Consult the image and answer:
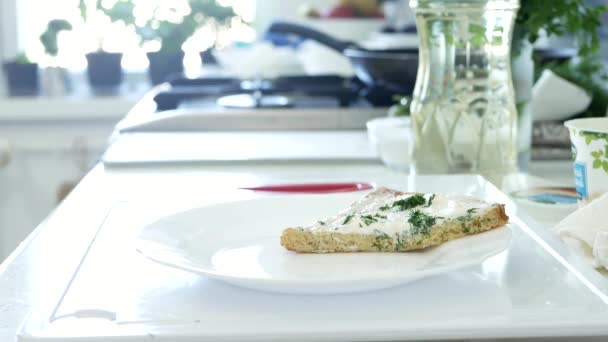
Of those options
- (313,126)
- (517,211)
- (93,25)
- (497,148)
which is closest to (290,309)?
(517,211)

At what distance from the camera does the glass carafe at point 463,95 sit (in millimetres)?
958

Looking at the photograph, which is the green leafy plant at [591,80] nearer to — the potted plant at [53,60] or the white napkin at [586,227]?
the white napkin at [586,227]

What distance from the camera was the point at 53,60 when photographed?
120 inches

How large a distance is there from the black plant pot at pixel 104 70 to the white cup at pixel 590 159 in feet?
7.74

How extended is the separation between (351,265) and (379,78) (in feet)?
2.99

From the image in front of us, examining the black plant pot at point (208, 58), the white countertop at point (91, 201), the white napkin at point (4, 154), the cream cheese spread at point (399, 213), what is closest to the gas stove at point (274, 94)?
the white countertop at point (91, 201)

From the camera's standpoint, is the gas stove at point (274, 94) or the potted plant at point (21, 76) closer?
the gas stove at point (274, 94)

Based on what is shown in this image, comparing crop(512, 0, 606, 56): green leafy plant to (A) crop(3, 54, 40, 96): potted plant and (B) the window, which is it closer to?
(B) the window

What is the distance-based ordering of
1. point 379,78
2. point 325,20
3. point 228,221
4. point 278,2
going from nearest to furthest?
point 228,221 < point 379,78 < point 325,20 < point 278,2

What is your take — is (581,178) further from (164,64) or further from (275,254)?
(164,64)

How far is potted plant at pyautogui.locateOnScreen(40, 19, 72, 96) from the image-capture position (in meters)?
2.89

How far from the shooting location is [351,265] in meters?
0.58

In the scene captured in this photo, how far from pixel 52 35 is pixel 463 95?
2189 millimetres

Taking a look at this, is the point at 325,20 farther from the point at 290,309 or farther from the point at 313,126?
the point at 290,309
